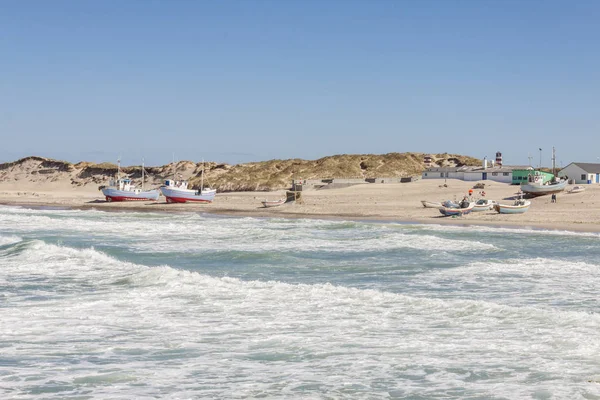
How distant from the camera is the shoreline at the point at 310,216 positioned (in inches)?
1699

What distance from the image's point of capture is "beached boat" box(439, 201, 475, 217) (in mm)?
50125

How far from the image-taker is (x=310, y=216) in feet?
181

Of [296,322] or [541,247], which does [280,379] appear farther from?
[541,247]

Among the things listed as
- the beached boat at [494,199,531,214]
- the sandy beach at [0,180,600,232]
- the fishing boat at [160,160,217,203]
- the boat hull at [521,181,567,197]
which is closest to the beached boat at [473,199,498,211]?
the sandy beach at [0,180,600,232]

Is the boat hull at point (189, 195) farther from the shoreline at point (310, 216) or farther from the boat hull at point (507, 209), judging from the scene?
the boat hull at point (507, 209)

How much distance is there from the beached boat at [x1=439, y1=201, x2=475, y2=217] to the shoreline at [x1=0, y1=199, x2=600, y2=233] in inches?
21.7

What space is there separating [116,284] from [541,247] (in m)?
18.8

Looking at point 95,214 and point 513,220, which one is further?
point 95,214

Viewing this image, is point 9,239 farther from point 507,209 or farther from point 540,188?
point 540,188

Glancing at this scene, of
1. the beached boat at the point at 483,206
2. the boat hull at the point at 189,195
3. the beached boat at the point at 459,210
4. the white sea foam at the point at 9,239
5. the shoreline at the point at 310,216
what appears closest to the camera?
the white sea foam at the point at 9,239

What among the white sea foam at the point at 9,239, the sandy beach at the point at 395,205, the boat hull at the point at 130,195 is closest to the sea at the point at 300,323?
the white sea foam at the point at 9,239

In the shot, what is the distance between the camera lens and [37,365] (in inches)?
489

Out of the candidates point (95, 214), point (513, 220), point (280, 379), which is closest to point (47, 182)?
point (95, 214)

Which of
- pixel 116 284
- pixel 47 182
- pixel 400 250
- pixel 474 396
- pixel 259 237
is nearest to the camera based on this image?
pixel 474 396
